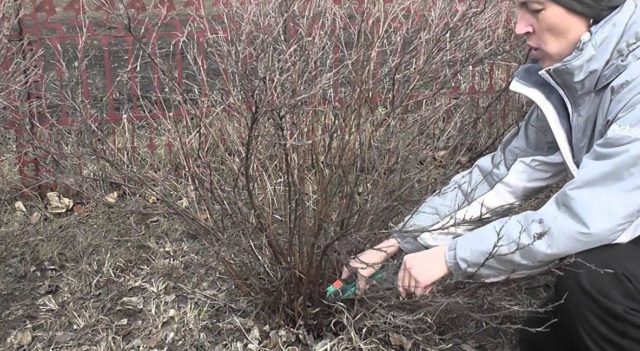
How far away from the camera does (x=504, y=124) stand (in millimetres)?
2867

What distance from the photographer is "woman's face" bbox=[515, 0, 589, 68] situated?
71.0 inches

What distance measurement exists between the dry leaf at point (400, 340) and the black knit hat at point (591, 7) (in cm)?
120

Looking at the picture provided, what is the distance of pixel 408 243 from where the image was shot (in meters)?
2.15

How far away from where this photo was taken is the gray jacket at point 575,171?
5.55 ft

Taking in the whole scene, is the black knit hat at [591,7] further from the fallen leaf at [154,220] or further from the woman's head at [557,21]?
the fallen leaf at [154,220]

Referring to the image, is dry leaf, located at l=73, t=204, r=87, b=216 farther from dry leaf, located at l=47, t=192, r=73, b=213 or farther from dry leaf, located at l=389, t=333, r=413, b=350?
dry leaf, located at l=389, t=333, r=413, b=350

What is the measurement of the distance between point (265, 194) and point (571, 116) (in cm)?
97

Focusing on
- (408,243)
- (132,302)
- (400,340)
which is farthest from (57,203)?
(408,243)

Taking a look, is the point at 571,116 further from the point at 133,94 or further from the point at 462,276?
the point at 133,94

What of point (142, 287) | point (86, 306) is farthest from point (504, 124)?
point (86, 306)

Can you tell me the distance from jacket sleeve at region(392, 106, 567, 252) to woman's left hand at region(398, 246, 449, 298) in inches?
7.7

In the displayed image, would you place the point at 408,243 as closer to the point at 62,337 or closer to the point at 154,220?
the point at 62,337

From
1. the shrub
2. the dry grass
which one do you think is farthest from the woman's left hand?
the shrub

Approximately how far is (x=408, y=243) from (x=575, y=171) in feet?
1.67
